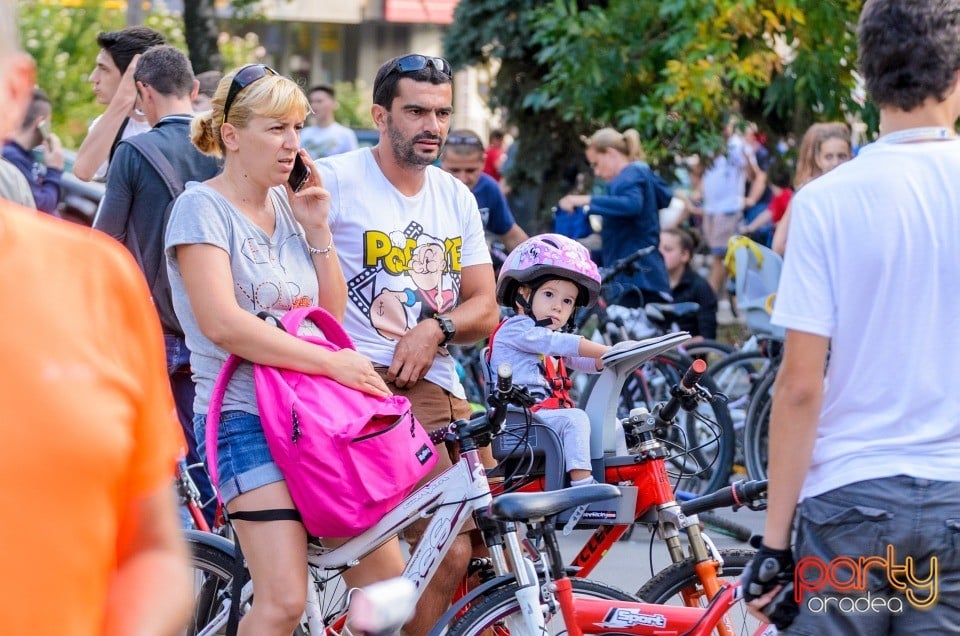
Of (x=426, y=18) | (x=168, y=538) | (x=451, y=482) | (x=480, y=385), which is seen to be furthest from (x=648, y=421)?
(x=426, y=18)

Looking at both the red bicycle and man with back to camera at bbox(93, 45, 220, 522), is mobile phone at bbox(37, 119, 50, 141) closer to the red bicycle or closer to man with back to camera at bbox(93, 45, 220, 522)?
man with back to camera at bbox(93, 45, 220, 522)

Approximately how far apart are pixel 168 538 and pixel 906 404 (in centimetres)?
146

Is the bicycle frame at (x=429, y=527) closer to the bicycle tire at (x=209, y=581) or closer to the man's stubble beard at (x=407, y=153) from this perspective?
the bicycle tire at (x=209, y=581)

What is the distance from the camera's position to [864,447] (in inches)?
100

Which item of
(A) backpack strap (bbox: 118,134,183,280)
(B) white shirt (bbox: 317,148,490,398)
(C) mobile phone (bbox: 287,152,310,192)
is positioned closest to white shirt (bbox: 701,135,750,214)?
(A) backpack strap (bbox: 118,134,183,280)

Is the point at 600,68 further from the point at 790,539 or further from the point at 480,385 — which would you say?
the point at 790,539

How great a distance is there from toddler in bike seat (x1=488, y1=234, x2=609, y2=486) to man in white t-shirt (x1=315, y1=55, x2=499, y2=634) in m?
0.11

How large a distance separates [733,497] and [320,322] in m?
1.27

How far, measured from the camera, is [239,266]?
362cm

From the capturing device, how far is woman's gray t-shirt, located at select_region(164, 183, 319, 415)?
141 inches

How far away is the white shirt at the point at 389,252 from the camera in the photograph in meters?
4.29

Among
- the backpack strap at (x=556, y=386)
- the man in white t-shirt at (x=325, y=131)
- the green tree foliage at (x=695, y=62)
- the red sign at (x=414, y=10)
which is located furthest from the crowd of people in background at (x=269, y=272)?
the red sign at (x=414, y=10)

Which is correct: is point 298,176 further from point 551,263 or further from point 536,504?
point 536,504

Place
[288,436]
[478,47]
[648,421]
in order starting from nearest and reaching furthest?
1. [288,436]
2. [648,421]
3. [478,47]
